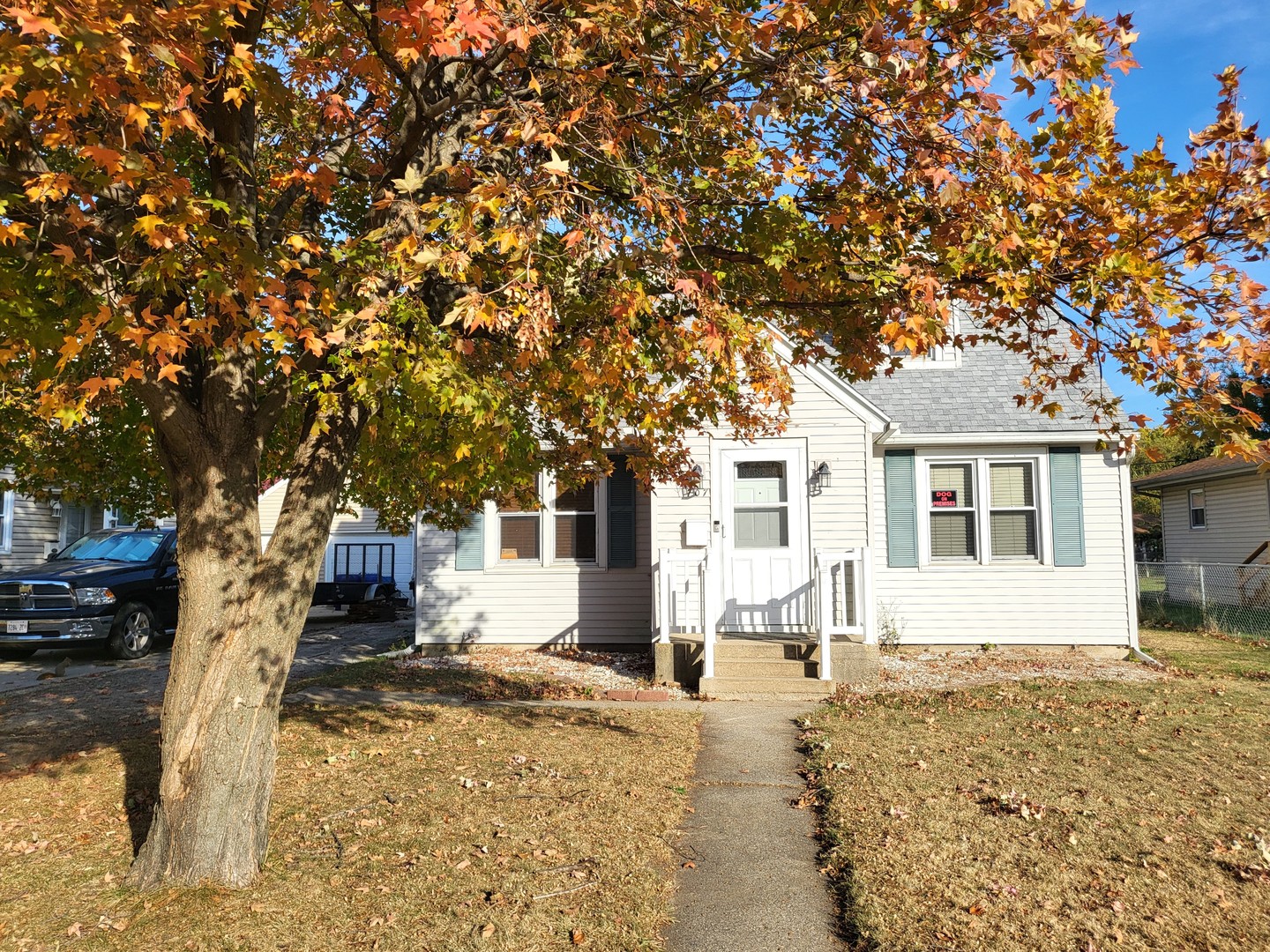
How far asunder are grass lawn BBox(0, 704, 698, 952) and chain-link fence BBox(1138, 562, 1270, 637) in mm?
13808

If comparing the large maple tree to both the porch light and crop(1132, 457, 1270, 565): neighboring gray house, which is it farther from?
crop(1132, 457, 1270, 565): neighboring gray house

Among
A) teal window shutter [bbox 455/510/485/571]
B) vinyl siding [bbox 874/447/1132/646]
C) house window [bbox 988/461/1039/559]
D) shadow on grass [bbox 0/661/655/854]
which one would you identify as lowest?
shadow on grass [bbox 0/661/655/854]

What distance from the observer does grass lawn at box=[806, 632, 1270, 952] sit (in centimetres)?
A: 401

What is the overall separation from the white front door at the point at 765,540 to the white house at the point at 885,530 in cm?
3

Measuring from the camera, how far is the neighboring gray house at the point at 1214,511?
20.7 m

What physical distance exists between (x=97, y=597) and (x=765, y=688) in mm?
9584

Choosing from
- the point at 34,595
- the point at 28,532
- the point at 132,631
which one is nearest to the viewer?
the point at 34,595

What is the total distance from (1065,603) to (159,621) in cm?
1373

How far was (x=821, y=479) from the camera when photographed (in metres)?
12.2

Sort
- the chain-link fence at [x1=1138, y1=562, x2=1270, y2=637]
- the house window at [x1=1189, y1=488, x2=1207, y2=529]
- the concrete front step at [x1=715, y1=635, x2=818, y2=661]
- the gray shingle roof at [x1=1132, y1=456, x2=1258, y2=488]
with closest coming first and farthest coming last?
the concrete front step at [x1=715, y1=635, x2=818, y2=661]
the chain-link fence at [x1=1138, y1=562, x2=1270, y2=637]
the gray shingle roof at [x1=1132, y1=456, x2=1258, y2=488]
the house window at [x1=1189, y1=488, x2=1207, y2=529]

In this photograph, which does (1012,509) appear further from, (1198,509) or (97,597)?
(1198,509)

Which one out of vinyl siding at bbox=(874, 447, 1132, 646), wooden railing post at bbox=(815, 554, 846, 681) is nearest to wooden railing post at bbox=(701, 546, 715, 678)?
wooden railing post at bbox=(815, 554, 846, 681)

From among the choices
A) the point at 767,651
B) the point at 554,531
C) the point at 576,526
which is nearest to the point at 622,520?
the point at 576,526

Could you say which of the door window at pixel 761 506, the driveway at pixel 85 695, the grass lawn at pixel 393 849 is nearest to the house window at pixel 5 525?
the driveway at pixel 85 695
